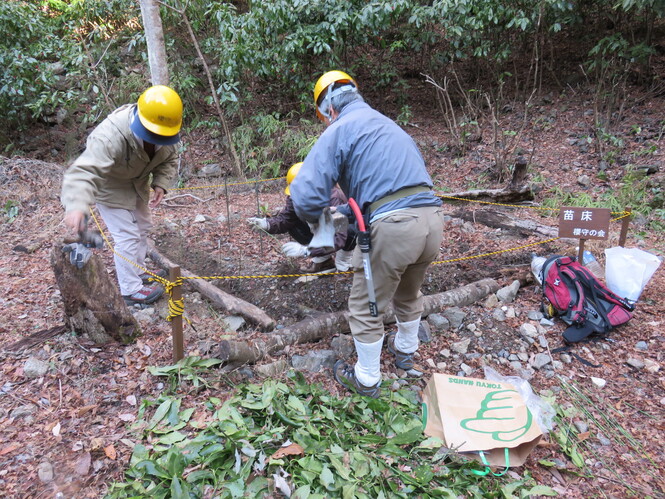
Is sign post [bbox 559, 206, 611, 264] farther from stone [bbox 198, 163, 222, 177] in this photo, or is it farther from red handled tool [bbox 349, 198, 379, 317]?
stone [bbox 198, 163, 222, 177]

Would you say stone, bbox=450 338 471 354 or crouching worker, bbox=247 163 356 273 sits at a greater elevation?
crouching worker, bbox=247 163 356 273

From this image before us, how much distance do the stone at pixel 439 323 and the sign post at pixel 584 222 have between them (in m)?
1.40

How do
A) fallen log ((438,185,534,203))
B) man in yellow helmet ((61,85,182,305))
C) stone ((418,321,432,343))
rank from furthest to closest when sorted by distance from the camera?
1. fallen log ((438,185,534,203))
2. stone ((418,321,432,343))
3. man in yellow helmet ((61,85,182,305))

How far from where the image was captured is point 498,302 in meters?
3.79

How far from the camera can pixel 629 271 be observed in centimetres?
346

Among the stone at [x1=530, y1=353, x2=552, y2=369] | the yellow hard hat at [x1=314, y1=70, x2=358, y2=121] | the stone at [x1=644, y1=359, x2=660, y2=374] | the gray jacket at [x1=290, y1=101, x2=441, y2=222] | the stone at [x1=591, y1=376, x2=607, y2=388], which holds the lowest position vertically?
the stone at [x1=644, y1=359, x2=660, y2=374]

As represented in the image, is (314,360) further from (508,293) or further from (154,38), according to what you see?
(154,38)

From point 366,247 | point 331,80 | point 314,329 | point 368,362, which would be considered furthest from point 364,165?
point 314,329

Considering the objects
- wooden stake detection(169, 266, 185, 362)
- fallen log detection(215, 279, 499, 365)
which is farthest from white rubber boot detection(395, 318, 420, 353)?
wooden stake detection(169, 266, 185, 362)

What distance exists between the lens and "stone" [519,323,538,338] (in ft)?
11.0

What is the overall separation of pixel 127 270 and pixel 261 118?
228 inches

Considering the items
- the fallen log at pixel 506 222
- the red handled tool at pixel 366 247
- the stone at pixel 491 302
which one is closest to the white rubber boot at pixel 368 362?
the red handled tool at pixel 366 247

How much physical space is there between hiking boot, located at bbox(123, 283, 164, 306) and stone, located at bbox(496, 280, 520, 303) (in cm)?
321

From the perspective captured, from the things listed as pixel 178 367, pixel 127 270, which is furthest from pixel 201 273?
pixel 178 367
